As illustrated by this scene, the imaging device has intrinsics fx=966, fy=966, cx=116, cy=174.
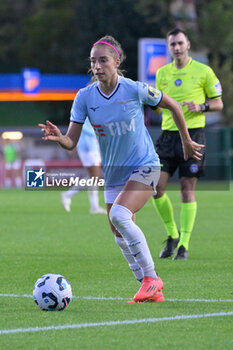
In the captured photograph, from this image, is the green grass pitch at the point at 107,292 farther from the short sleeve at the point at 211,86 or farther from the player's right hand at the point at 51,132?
the short sleeve at the point at 211,86

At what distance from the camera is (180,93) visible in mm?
11219

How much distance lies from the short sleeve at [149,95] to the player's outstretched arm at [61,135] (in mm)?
592

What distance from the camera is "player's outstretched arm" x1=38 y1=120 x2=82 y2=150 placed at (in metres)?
7.42

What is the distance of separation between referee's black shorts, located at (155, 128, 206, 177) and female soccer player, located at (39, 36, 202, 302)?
2996 millimetres

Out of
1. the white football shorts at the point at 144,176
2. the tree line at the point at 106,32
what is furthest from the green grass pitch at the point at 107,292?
the tree line at the point at 106,32

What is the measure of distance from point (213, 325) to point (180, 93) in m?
5.01

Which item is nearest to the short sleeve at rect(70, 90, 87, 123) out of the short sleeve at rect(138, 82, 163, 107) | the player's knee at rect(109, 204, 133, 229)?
the short sleeve at rect(138, 82, 163, 107)

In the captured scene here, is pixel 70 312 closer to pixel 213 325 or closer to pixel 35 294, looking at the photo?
pixel 35 294

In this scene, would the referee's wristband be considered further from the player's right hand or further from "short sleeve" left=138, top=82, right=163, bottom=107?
the player's right hand

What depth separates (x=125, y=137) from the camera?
787 cm

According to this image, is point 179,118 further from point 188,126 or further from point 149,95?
point 188,126

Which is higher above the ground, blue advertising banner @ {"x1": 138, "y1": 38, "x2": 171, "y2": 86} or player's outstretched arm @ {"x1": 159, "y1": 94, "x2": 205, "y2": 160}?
blue advertising banner @ {"x1": 138, "y1": 38, "x2": 171, "y2": 86}

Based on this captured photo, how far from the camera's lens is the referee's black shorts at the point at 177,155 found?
36.2ft

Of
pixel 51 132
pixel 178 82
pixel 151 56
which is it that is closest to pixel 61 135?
pixel 51 132
